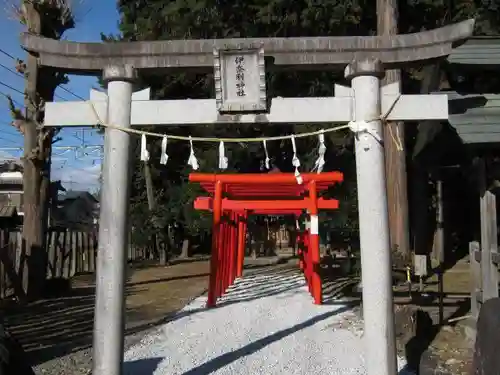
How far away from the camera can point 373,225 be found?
4551 millimetres

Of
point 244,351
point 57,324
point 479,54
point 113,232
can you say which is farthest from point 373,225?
point 57,324

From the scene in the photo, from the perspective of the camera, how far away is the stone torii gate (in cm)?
455

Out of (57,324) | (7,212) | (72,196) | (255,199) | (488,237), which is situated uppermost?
(72,196)

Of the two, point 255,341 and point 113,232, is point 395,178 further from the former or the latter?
point 113,232

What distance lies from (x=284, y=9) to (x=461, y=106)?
10.0m

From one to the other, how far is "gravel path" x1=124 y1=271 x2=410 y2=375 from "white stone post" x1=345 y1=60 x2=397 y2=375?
1222mm

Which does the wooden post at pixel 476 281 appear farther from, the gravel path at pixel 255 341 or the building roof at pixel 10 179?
the building roof at pixel 10 179

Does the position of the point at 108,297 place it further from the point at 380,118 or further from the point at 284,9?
the point at 284,9

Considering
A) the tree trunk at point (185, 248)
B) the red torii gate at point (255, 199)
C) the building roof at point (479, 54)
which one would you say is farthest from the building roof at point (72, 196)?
the building roof at point (479, 54)

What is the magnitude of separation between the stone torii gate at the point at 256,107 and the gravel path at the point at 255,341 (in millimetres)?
1346

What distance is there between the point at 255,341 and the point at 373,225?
317cm

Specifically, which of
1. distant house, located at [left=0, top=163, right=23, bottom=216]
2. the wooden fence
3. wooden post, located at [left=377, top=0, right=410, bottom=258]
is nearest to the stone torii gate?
the wooden fence

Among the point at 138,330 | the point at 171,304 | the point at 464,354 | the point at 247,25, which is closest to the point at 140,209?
the point at 247,25

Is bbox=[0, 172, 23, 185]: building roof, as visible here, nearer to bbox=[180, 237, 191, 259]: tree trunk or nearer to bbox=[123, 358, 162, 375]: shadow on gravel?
bbox=[180, 237, 191, 259]: tree trunk
